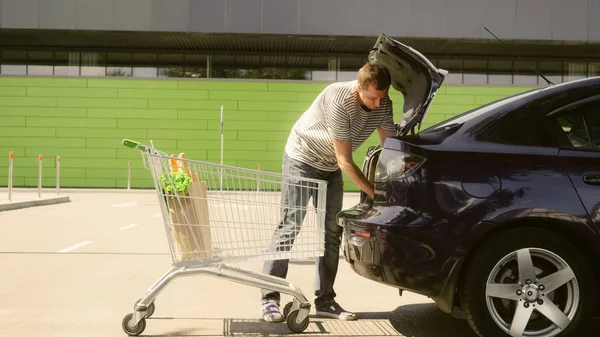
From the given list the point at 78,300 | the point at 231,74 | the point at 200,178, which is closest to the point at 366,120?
the point at 200,178

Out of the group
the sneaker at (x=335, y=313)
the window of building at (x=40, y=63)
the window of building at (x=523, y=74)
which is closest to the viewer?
the sneaker at (x=335, y=313)

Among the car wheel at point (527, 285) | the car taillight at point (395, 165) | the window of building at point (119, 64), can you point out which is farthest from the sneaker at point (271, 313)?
the window of building at point (119, 64)

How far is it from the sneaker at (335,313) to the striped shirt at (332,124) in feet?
3.11

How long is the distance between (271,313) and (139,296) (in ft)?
4.92

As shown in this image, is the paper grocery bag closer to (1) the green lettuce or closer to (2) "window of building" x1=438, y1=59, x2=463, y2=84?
(1) the green lettuce

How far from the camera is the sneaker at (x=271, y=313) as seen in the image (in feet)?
15.6

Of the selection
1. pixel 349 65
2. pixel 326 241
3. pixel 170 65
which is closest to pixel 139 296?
pixel 326 241

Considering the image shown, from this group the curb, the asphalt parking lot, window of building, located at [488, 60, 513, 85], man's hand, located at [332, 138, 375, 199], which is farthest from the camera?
window of building, located at [488, 60, 513, 85]

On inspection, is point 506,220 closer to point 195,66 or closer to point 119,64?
point 195,66

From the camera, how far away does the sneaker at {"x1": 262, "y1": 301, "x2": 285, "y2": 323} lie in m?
4.76

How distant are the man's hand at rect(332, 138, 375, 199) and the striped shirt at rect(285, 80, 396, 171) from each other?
0.05 m

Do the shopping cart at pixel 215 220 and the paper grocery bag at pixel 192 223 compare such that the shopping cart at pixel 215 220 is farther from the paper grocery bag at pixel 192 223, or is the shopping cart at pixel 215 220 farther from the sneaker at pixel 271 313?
the sneaker at pixel 271 313

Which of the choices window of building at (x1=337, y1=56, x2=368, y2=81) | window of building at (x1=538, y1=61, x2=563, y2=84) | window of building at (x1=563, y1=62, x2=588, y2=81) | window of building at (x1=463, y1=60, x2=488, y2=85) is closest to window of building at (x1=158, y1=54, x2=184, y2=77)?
window of building at (x1=337, y1=56, x2=368, y2=81)

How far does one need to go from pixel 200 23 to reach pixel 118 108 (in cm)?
470
